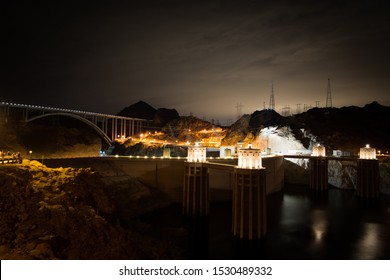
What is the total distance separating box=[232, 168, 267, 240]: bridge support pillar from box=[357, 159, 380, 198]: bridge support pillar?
27161mm

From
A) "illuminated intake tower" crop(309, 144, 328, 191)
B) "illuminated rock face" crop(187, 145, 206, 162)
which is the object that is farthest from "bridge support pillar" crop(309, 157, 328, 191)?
"illuminated rock face" crop(187, 145, 206, 162)

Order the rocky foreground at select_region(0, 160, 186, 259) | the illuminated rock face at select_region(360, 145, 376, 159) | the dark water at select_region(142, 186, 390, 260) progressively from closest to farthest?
the rocky foreground at select_region(0, 160, 186, 259)
the dark water at select_region(142, 186, 390, 260)
the illuminated rock face at select_region(360, 145, 376, 159)

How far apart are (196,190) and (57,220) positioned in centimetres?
1782

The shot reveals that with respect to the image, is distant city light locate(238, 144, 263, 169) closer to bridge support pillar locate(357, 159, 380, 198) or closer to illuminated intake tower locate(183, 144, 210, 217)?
illuminated intake tower locate(183, 144, 210, 217)

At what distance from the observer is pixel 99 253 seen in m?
13.3

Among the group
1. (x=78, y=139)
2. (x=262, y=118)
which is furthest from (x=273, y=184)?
(x=78, y=139)

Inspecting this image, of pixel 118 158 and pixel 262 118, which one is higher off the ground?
pixel 262 118

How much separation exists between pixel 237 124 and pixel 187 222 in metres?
49.3

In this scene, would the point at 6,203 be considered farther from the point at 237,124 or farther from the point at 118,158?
the point at 237,124

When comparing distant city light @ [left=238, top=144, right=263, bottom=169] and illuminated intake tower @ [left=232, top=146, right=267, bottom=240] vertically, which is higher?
distant city light @ [left=238, top=144, right=263, bottom=169]

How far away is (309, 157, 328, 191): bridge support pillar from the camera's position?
47.8m

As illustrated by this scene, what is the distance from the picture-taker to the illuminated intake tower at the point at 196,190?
98.1 ft

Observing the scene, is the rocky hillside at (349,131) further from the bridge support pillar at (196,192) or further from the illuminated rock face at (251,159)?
the illuminated rock face at (251,159)

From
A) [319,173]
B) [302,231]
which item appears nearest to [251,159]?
[302,231]
